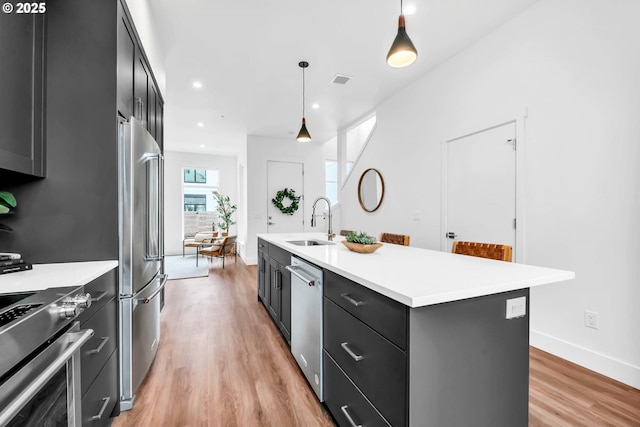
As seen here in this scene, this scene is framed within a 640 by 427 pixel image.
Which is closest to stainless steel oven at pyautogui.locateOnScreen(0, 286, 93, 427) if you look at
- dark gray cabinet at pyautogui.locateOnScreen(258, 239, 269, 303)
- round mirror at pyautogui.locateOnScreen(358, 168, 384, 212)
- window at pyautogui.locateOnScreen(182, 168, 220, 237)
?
dark gray cabinet at pyautogui.locateOnScreen(258, 239, 269, 303)

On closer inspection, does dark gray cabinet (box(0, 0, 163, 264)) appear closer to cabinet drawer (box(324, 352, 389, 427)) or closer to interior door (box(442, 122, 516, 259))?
cabinet drawer (box(324, 352, 389, 427))

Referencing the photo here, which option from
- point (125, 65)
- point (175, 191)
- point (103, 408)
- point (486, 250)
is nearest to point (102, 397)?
point (103, 408)

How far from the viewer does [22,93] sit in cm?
134

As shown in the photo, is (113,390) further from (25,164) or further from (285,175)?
(285,175)

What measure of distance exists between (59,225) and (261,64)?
2.78 meters

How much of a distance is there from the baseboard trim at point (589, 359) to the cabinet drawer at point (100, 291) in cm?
322

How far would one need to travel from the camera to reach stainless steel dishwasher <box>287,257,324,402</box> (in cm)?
176

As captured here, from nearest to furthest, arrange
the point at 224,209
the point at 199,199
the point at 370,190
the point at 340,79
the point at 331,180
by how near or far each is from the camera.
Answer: the point at 340,79 → the point at 370,190 → the point at 331,180 → the point at 224,209 → the point at 199,199

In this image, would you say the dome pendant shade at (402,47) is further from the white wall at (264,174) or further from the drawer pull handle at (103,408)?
the white wall at (264,174)

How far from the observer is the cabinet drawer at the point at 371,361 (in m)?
1.04

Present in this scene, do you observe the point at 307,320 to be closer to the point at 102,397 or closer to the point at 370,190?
the point at 102,397

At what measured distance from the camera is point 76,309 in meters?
0.94

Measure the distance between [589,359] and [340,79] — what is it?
3781mm

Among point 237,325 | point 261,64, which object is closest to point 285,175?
point 261,64
